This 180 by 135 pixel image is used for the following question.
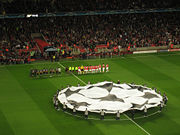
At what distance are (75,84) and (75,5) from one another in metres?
33.0

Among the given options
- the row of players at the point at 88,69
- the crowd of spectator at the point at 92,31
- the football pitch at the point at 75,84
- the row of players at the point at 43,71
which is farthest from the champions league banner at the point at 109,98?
the crowd of spectator at the point at 92,31

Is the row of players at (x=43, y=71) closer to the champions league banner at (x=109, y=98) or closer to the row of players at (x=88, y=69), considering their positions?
the row of players at (x=88, y=69)

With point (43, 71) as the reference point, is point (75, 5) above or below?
above

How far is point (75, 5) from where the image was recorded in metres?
81.1

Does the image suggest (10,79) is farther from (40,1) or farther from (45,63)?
(40,1)

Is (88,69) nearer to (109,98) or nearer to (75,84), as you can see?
(75,84)

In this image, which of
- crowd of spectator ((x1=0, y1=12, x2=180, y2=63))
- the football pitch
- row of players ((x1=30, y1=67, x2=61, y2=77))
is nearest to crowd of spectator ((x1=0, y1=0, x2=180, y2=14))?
crowd of spectator ((x1=0, y1=12, x2=180, y2=63))

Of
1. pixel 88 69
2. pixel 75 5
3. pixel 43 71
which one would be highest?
pixel 75 5

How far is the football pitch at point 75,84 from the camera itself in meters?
37.8

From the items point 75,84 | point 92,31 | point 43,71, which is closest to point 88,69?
point 75,84

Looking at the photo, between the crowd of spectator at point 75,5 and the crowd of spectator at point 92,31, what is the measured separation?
5.78 ft

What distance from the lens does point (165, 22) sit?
276ft

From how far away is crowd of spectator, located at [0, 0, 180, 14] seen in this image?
76.0 metres

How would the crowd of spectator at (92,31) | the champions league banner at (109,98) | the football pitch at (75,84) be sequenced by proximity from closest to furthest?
the football pitch at (75,84)
the champions league banner at (109,98)
the crowd of spectator at (92,31)
